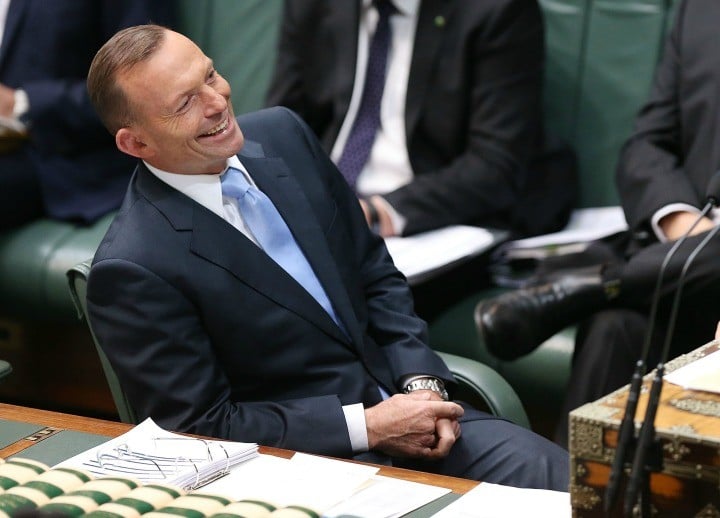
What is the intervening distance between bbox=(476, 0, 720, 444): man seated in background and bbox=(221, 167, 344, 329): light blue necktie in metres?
0.68

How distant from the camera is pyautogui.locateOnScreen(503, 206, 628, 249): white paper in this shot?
325cm

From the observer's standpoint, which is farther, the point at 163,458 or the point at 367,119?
the point at 367,119

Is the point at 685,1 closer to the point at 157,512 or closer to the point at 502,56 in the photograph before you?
the point at 502,56

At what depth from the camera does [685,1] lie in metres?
3.07

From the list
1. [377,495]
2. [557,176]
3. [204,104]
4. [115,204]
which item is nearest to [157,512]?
[377,495]

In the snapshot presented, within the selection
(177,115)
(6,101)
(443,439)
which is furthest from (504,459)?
(6,101)

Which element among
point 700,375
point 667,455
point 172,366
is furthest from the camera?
point 172,366

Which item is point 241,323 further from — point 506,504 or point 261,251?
point 506,504

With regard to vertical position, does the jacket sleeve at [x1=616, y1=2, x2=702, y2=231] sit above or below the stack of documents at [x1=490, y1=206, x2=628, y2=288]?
above

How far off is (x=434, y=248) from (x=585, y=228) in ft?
1.47

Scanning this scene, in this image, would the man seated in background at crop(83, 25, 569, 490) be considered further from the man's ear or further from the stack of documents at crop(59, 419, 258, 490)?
the stack of documents at crop(59, 419, 258, 490)

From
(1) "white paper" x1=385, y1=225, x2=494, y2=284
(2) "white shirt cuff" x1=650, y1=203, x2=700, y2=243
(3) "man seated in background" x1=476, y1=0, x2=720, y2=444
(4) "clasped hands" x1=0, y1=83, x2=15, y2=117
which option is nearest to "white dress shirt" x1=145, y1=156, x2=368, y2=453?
(3) "man seated in background" x1=476, y1=0, x2=720, y2=444

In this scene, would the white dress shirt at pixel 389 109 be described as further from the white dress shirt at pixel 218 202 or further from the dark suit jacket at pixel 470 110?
the white dress shirt at pixel 218 202

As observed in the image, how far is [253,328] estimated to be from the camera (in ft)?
7.11
